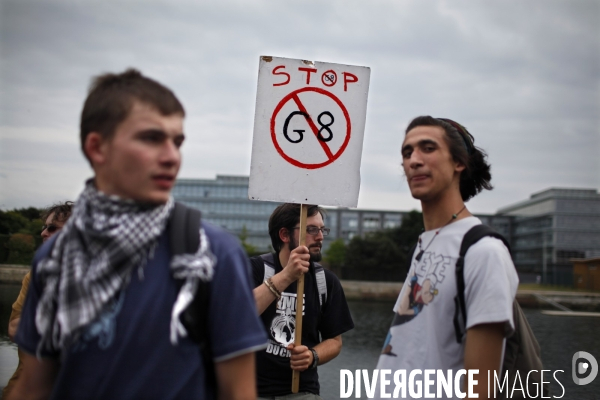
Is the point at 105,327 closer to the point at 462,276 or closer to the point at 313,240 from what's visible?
the point at 462,276

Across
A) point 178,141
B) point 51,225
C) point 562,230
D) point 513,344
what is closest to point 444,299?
point 513,344

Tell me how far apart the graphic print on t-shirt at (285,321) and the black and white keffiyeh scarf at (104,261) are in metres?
2.59

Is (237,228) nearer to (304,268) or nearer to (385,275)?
(385,275)

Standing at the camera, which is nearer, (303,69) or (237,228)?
(303,69)

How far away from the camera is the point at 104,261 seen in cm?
195

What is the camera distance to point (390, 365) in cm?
306

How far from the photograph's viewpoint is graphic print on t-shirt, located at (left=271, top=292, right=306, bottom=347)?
14.9 ft

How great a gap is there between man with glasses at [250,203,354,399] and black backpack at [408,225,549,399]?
64.9 inches

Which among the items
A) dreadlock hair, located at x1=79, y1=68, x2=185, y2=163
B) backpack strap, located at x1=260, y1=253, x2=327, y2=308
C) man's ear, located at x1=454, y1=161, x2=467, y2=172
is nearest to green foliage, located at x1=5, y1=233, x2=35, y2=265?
backpack strap, located at x1=260, y1=253, x2=327, y2=308

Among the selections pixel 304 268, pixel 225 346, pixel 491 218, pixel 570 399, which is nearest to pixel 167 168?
pixel 225 346

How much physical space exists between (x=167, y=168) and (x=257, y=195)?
8.22 ft

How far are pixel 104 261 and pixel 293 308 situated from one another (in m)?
2.78

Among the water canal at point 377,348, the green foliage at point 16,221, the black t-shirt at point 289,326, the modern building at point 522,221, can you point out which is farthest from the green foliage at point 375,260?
the black t-shirt at point 289,326

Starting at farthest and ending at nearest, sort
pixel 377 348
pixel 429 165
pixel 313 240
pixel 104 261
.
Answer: pixel 377 348, pixel 313 240, pixel 429 165, pixel 104 261
